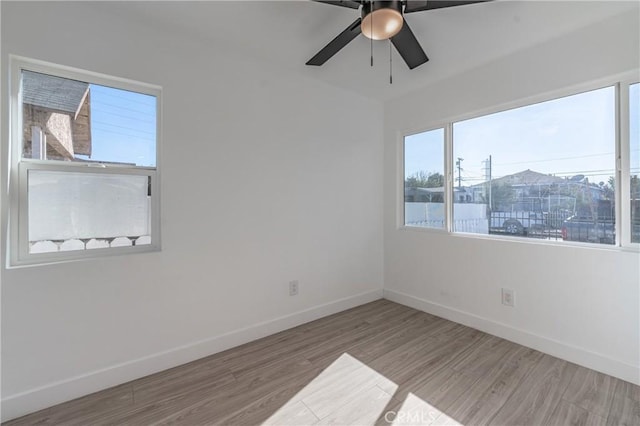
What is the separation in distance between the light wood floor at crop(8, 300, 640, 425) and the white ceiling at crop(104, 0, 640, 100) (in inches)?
102

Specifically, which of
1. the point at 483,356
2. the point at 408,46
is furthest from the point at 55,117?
the point at 483,356

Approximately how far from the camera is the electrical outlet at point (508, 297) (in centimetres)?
250

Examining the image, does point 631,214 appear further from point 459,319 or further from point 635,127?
point 459,319

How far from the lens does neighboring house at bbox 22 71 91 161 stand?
5.67ft

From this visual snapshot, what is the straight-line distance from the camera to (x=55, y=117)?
5.91ft

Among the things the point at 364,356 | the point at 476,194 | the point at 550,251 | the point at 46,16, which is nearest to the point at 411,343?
the point at 364,356

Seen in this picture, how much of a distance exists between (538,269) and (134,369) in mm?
3289

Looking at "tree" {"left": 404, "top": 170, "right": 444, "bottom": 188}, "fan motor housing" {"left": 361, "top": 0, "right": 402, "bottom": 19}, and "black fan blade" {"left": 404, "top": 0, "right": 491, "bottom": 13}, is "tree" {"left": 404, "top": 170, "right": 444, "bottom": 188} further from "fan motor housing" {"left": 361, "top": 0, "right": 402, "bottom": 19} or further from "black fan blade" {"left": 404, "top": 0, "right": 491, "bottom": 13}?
"fan motor housing" {"left": 361, "top": 0, "right": 402, "bottom": 19}

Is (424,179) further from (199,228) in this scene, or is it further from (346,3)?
(199,228)

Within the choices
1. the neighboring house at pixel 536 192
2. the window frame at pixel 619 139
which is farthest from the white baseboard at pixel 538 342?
the neighboring house at pixel 536 192

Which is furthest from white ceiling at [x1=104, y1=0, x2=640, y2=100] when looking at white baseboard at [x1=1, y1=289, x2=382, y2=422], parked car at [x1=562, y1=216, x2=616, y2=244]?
white baseboard at [x1=1, y1=289, x2=382, y2=422]

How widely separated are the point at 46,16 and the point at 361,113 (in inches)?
110

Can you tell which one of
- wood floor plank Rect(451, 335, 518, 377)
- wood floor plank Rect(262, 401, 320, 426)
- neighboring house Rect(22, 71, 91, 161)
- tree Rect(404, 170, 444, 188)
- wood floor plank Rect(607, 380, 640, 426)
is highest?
neighboring house Rect(22, 71, 91, 161)

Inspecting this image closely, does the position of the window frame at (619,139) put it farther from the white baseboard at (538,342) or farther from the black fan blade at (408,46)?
the black fan blade at (408,46)
